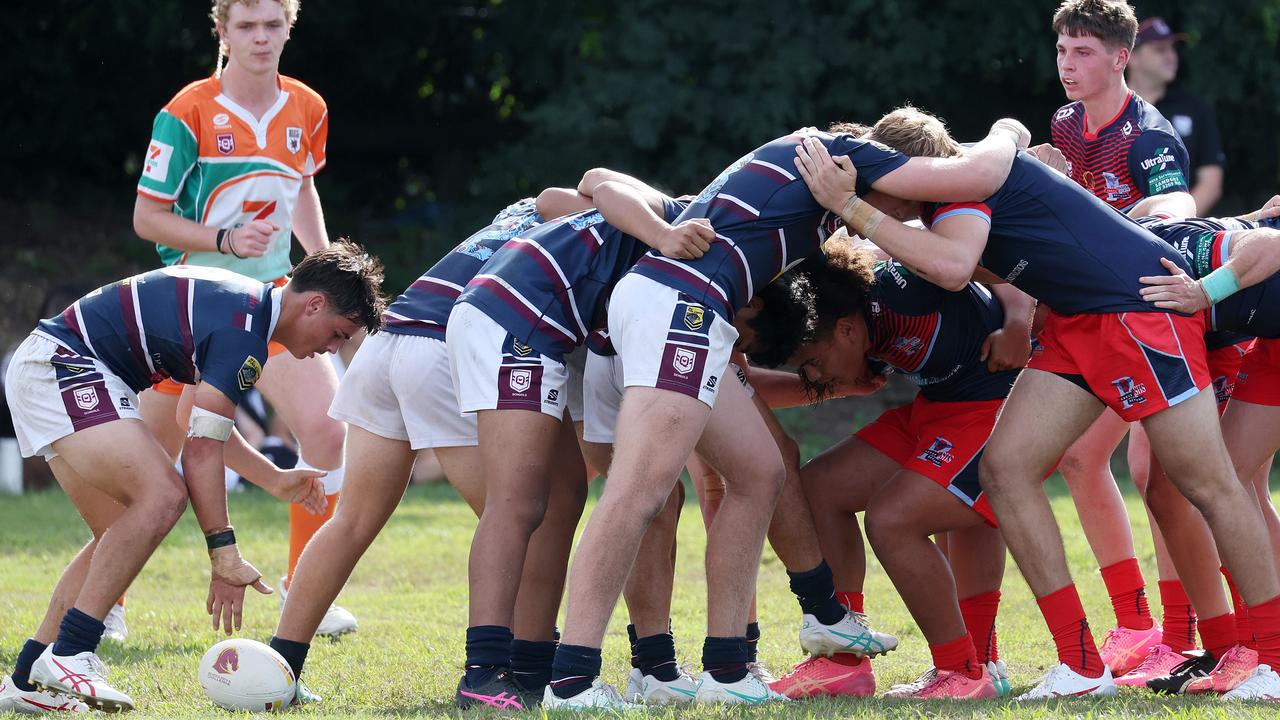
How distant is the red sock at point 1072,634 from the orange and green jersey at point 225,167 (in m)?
3.70

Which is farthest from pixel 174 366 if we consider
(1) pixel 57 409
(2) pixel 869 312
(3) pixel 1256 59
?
(3) pixel 1256 59

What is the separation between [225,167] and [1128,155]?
3.95m

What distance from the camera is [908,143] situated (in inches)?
191

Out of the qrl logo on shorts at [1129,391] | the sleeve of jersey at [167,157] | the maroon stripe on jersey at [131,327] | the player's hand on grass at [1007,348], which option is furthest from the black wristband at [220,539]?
the qrl logo on shorts at [1129,391]

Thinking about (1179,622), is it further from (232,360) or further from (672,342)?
(232,360)

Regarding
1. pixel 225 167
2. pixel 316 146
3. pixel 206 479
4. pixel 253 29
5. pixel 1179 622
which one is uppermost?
pixel 253 29

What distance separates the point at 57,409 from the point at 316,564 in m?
1.05

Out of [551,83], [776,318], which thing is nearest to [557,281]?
[776,318]

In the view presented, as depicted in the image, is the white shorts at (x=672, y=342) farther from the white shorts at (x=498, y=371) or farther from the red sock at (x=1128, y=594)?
the red sock at (x=1128, y=594)

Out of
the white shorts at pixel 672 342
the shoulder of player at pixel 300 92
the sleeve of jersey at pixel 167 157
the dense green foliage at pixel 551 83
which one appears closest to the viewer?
the white shorts at pixel 672 342

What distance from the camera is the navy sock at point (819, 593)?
5.19m

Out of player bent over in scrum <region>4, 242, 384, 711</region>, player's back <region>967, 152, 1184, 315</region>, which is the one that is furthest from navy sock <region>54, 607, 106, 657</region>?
player's back <region>967, 152, 1184, 315</region>

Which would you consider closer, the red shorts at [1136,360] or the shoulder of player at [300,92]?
the red shorts at [1136,360]

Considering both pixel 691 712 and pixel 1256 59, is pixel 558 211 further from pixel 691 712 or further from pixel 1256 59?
pixel 1256 59
